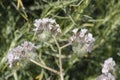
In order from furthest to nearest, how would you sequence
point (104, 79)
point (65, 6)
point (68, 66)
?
point (68, 66) → point (65, 6) → point (104, 79)

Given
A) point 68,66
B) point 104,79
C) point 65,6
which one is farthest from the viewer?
point 68,66

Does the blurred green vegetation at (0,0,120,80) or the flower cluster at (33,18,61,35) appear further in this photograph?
the blurred green vegetation at (0,0,120,80)

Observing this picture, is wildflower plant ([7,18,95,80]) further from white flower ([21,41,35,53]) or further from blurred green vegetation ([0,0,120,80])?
blurred green vegetation ([0,0,120,80])

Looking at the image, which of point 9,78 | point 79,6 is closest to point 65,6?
point 79,6

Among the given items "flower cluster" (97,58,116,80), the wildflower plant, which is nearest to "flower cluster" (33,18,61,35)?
the wildflower plant

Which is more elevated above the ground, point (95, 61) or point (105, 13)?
point (105, 13)

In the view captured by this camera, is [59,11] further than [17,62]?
Yes

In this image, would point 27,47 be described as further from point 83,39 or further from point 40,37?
point 83,39

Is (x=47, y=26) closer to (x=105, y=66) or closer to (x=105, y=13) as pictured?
(x=105, y=66)
